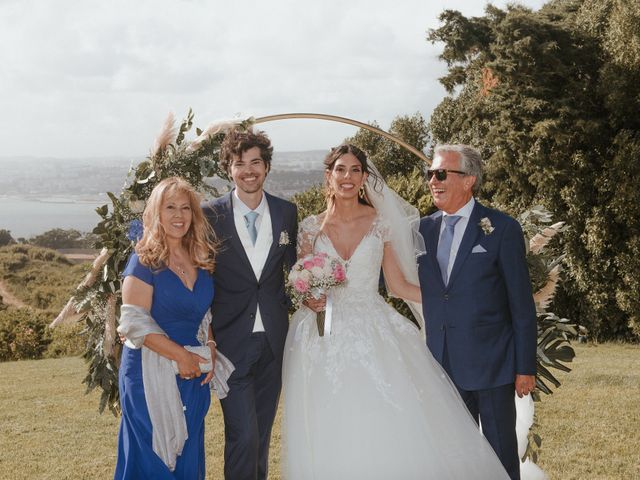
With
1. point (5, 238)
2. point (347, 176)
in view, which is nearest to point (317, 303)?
point (347, 176)

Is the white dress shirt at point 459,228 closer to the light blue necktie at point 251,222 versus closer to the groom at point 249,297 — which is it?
the groom at point 249,297

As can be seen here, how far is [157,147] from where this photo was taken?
19.1ft

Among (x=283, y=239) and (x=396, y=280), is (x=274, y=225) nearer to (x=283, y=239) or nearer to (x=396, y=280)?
(x=283, y=239)

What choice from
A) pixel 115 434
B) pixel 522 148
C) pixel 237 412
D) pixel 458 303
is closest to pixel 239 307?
pixel 237 412

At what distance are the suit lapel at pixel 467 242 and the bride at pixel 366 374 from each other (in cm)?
66

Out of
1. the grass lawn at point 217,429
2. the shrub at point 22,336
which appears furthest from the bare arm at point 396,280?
the shrub at point 22,336

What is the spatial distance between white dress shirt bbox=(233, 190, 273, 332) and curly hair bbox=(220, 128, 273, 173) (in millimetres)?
263

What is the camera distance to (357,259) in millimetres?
5355

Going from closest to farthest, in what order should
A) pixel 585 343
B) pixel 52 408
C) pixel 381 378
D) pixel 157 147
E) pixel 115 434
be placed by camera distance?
1. pixel 381 378
2. pixel 157 147
3. pixel 115 434
4. pixel 52 408
5. pixel 585 343

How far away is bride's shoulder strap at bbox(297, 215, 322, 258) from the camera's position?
5.34m

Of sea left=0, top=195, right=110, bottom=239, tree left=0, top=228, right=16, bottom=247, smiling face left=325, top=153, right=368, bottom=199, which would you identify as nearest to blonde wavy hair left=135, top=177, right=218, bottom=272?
smiling face left=325, top=153, right=368, bottom=199

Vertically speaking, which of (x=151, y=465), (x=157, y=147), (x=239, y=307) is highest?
(x=157, y=147)

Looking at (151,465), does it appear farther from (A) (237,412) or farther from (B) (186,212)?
(B) (186,212)

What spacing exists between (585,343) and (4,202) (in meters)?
40.8
